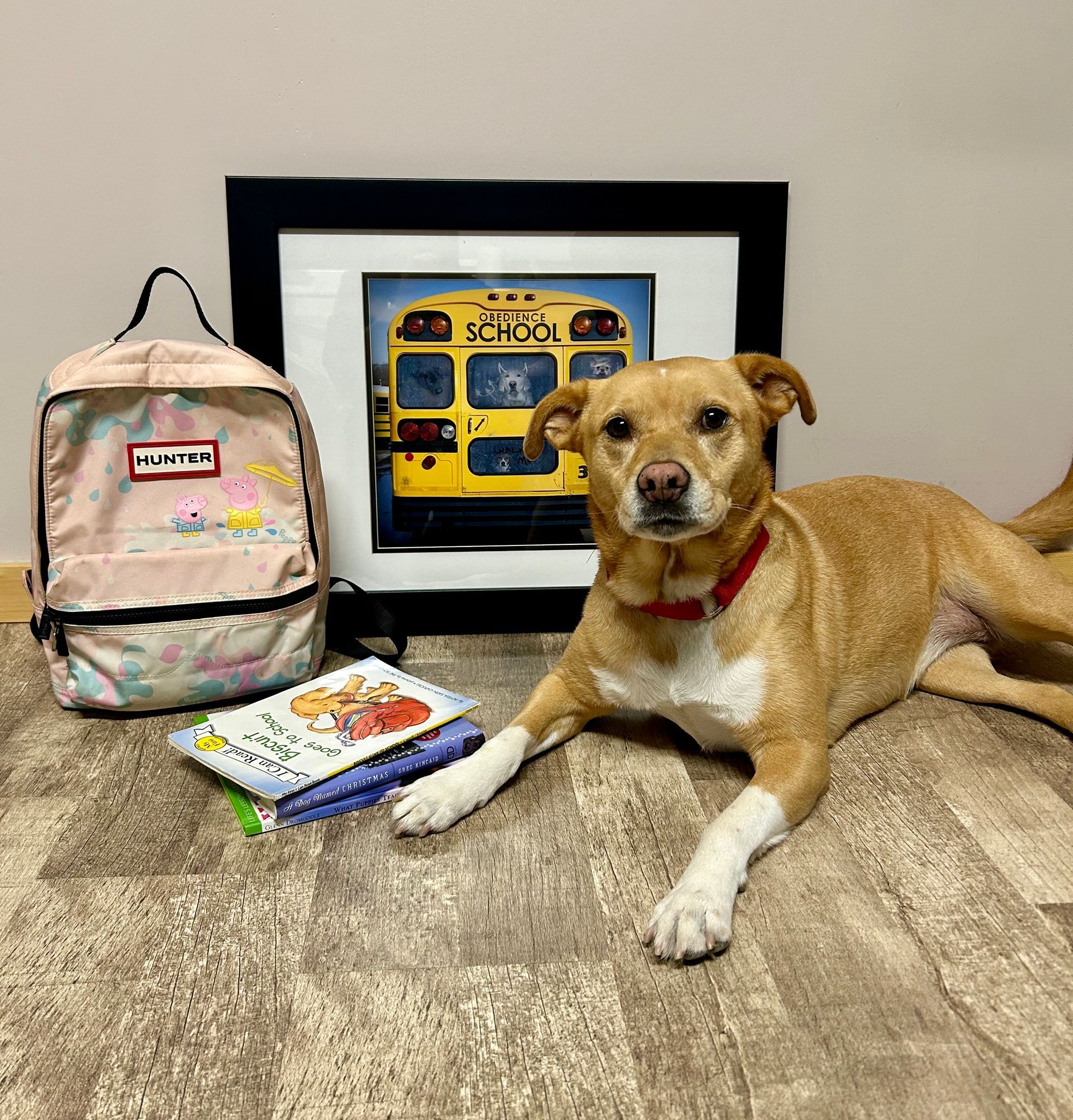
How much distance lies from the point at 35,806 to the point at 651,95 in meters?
1.96

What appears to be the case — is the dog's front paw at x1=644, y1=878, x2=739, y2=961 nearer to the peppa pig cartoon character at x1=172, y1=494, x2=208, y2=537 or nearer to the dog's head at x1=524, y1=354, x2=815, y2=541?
the dog's head at x1=524, y1=354, x2=815, y2=541

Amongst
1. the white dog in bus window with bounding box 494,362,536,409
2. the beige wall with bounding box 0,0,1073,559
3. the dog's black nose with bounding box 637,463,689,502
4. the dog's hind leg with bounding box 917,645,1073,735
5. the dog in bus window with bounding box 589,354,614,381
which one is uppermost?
the beige wall with bounding box 0,0,1073,559

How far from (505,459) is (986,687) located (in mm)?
1196

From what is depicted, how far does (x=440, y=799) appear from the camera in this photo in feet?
5.19

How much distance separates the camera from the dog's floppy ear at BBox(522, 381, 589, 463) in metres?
1.76

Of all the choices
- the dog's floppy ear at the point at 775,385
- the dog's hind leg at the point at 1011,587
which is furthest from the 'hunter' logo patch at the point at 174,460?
the dog's hind leg at the point at 1011,587

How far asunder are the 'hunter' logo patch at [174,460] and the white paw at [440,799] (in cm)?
83

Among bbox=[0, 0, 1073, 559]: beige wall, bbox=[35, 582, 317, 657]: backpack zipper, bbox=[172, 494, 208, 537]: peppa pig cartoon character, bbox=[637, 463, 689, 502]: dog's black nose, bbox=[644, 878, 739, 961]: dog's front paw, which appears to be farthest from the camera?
bbox=[0, 0, 1073, 559]: beige wall

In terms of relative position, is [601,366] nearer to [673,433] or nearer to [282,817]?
[673,433]

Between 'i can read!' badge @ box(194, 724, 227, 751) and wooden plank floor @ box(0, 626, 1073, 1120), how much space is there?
73 millimetres

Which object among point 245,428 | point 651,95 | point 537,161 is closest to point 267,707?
point 245,428

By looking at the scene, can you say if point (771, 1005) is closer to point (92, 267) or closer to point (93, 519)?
point (93, 519)

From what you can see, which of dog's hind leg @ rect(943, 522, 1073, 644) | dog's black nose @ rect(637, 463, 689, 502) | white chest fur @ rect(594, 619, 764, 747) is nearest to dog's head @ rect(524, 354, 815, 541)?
dog's black nose @ rect(637, 463, 689, 502)

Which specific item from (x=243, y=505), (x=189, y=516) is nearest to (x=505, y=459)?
(x=243, y=505)
